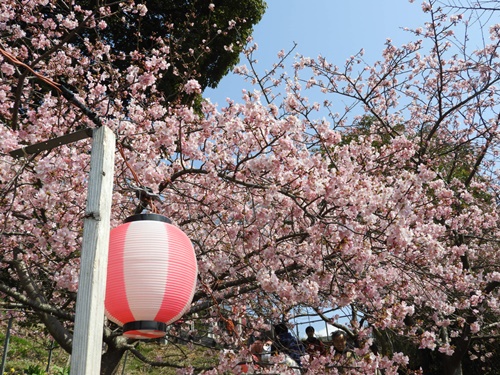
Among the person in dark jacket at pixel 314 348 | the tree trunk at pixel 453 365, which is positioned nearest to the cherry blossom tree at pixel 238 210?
the person in dark jacket at pixel 314 348

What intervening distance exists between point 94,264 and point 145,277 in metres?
0.24

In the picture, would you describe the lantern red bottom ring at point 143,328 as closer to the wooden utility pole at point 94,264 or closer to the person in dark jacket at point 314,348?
the wooden utility pole at point 94,264

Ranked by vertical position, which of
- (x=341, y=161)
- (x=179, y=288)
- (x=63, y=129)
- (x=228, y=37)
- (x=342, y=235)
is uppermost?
(x=228, y=37)

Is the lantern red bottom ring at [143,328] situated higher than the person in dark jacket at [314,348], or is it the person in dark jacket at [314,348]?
the person in dark jacket at [314,348]

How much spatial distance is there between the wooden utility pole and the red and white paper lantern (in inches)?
4.1

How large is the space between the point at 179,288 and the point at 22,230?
328 cm

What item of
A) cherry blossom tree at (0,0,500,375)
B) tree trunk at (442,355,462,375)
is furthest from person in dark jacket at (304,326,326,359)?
tree trunk at (442,355,462,375)

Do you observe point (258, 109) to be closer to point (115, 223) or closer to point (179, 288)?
point (115, 223)

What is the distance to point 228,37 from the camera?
11.4 m

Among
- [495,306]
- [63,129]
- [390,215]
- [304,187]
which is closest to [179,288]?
[304,187]

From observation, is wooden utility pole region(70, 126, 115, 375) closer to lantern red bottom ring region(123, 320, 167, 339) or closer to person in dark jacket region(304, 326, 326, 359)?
lantern red bottom ring region(123, 320, 167, 339)

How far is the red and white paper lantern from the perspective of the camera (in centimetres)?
219

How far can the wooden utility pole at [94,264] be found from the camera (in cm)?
198

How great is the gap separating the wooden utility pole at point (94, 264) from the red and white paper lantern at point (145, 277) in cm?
10
